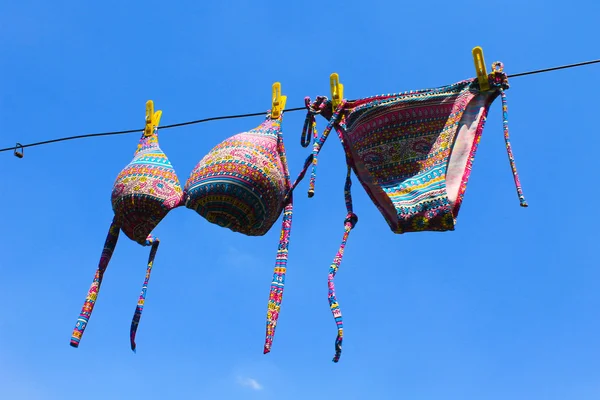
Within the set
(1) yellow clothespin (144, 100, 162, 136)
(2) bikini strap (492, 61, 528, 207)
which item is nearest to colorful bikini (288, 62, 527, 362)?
(2) bikini strap (492, 61, 528, 207)

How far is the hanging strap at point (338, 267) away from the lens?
422cm

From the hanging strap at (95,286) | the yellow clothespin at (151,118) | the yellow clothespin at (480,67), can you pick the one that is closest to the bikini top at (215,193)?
the hanging strap at (95,286)

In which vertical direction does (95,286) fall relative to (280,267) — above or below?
above

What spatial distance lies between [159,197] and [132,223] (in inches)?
9.2

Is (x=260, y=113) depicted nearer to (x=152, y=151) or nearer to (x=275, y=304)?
(x=152, y=151)

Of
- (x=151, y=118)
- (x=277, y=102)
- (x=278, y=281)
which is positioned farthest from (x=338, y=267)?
(x=151, y=118)

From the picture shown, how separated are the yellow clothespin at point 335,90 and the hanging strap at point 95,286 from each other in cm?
125

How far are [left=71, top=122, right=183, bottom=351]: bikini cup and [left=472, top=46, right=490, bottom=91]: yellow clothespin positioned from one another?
1.52 meters

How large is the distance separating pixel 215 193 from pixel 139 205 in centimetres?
44

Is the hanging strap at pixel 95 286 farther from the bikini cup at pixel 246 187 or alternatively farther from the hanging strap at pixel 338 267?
the hanging strap at pixel 338 267

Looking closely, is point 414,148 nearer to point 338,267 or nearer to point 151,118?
point 338,267

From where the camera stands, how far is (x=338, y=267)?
438cm

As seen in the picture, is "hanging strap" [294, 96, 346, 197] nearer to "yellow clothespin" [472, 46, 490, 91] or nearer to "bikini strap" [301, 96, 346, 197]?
"bikini strap" [301, 96, 346, 197]

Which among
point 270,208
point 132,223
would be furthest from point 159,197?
point 270,208
